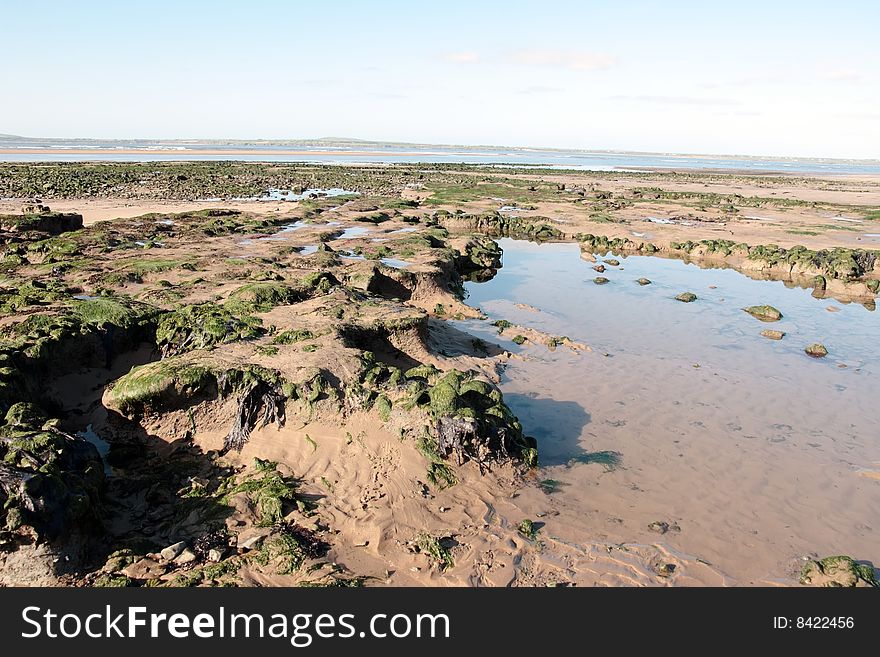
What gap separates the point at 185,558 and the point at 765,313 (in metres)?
18.6

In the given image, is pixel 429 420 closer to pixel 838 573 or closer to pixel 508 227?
pixel 838 573

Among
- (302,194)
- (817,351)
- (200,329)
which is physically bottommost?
(817,351)

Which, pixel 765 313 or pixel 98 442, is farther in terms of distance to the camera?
pixel 765 313

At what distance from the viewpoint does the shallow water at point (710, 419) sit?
7.99 meters

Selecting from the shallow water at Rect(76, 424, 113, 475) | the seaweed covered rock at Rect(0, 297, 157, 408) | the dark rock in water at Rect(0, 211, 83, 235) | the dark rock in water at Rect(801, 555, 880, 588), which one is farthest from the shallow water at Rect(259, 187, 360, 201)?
the dark rock in water at Rect(801, 555, 880, 588)

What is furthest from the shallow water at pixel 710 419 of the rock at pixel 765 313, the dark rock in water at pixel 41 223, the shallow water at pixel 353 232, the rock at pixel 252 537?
the dark rock in water at pixel 41 223

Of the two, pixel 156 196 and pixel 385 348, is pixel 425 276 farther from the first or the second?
pixel 156 196

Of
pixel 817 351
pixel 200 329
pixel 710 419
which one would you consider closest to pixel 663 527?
pixel 710 419

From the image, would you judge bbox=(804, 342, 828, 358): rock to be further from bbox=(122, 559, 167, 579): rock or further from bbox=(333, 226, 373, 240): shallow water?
bbox=(333, 226, 373, 240): shallow water

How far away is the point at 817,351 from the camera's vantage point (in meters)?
15.3

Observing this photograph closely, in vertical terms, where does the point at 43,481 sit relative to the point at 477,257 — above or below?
below

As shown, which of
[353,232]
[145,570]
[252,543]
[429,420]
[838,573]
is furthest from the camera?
[353,232]

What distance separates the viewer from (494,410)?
9516 millimetres

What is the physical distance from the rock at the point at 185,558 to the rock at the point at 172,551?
2.4 inches
